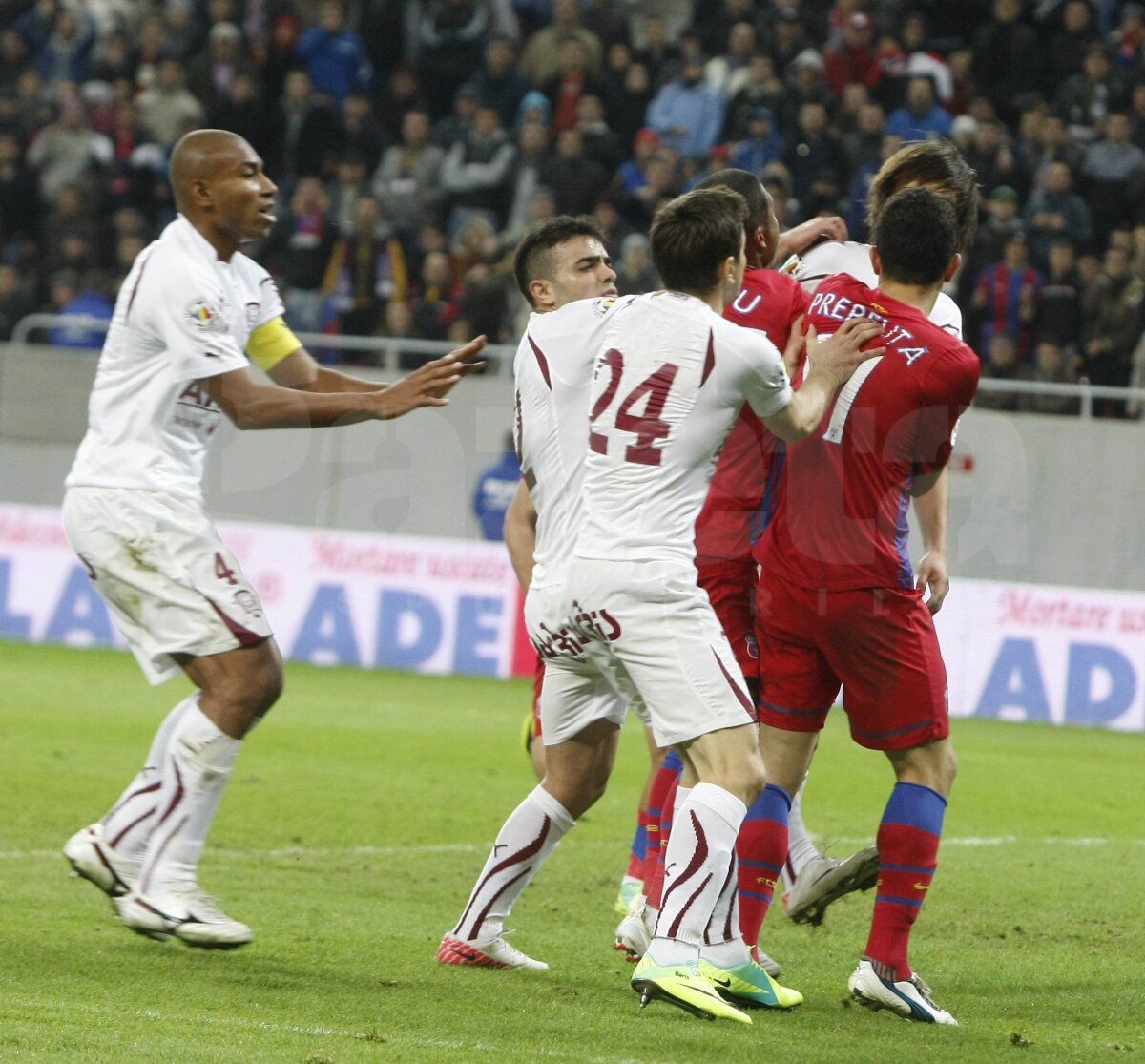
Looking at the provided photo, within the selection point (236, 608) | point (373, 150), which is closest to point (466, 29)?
point (373, 150)

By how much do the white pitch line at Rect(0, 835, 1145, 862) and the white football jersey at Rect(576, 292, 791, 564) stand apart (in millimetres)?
3337

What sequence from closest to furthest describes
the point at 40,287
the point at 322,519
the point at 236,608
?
1. the point at 236,608
2. the point at 322,519
3. the point at 40,287

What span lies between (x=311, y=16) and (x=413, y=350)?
6100mm

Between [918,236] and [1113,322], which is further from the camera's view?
[1113,322]

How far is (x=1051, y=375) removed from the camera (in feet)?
54.4

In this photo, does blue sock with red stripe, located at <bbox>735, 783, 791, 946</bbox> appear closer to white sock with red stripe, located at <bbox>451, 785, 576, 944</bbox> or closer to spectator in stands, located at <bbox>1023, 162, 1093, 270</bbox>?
white sock with red stripe, located at <bbox>451, 785, 576, 944</bbox>

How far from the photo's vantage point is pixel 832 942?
652 cm

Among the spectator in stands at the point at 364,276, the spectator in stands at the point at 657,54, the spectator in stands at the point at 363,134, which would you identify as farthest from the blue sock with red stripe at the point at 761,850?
the spectator in stands at the point at 363,134

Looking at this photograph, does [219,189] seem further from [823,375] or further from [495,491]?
[495,491]

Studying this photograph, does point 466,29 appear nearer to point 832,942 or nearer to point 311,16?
point 311,16

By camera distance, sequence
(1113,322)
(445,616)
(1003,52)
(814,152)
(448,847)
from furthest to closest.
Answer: (1003,52) → (814,152) → (445,616) → (1113,322) → (448,847)

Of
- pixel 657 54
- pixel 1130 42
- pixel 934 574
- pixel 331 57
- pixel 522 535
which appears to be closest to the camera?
pixel 934 574

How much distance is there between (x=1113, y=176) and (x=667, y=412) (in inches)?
516

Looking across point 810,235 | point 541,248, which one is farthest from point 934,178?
point 541,248
